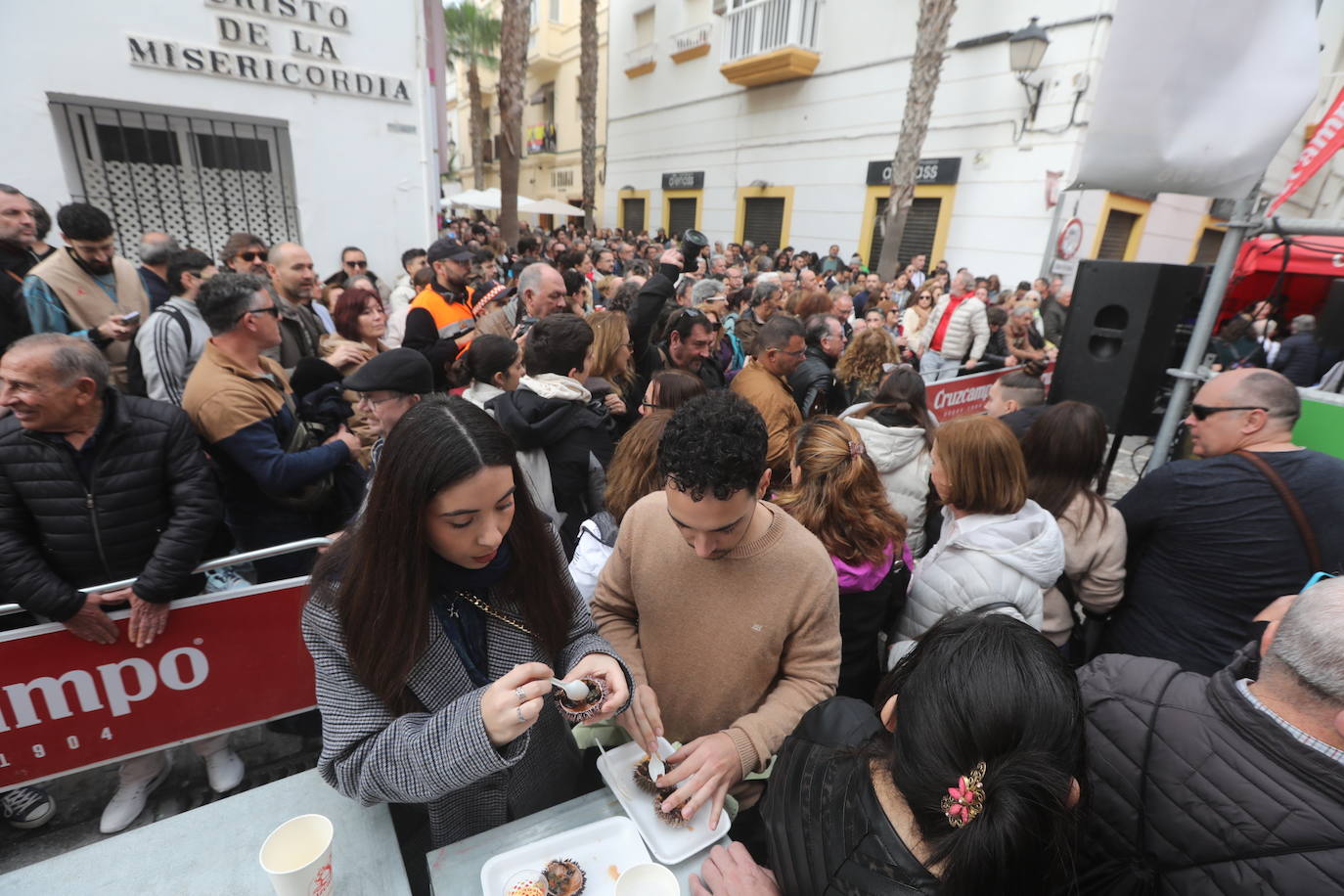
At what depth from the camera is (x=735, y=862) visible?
1357 millimetres

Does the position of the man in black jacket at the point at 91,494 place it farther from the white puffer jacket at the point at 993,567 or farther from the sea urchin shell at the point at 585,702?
the white puffer jacket at the point at 993,567

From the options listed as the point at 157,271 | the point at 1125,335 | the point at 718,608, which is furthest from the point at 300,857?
the point at 1125,335

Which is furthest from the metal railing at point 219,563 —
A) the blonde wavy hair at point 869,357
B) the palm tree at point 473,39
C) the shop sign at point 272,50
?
the palm tree at point 473,39

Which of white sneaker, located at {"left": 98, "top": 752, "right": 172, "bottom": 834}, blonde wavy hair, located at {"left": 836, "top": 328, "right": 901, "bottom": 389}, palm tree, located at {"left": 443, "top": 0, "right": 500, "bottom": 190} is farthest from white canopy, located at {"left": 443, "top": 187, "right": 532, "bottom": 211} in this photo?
white sneaker, located at {"left": 98, "top": 752, "right": 172, "bottom": 834}

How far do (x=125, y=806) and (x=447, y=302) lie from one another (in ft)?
11.7

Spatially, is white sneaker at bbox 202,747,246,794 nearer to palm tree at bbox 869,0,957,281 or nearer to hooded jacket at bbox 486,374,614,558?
hooded jacket at bbox 486,374,614,558

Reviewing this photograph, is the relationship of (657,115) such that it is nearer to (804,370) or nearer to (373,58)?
(373,58)

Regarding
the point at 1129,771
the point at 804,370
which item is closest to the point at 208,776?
the point at 1129,771

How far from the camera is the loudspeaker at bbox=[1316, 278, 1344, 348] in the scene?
251 inches

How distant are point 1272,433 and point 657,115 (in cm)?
2322

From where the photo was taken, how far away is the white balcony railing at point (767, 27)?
613 inches

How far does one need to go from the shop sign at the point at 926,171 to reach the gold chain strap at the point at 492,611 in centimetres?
1418

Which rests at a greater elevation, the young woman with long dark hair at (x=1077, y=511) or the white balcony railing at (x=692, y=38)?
the white balcony railing at (x=692, y=38)

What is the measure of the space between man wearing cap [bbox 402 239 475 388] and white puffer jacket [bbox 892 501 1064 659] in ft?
11.2
